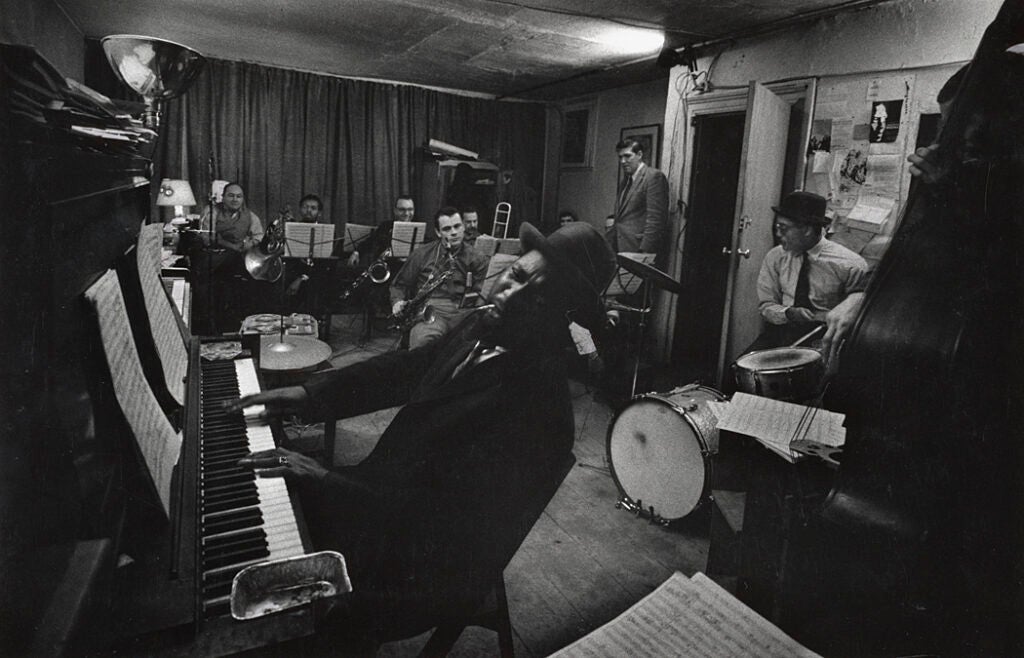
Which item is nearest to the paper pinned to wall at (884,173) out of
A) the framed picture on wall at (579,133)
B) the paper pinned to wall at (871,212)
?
the paper pinned to wall at (871,212)

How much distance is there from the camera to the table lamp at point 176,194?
5.22 feet

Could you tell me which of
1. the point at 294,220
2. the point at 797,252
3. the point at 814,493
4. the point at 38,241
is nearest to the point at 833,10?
the point at 797,252

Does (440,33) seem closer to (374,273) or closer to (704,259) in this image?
(374,273)

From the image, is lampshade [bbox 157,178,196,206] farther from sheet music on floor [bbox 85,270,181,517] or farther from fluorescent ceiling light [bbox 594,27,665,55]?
fluorescent ceiling light [bbox 594,27,665,55]

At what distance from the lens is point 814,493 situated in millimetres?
1591

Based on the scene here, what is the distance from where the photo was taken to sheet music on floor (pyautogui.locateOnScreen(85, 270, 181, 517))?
3.11 feet

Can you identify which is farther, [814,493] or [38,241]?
[814,493]

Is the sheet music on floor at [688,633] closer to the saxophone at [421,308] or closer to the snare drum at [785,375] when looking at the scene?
the snare drum at [785,375]

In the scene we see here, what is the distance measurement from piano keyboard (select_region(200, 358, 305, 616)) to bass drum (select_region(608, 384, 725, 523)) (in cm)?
162

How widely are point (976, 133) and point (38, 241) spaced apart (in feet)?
5.79

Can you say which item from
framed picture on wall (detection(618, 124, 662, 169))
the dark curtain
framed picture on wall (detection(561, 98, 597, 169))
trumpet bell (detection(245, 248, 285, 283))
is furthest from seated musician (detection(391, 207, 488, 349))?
framed picture on wall (detection(618, 124, 662, 169))

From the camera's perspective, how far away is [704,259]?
2.54m

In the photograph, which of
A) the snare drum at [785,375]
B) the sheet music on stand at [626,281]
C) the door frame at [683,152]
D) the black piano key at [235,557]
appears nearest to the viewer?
the black piano key at [235,557]

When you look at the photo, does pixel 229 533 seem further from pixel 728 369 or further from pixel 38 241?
pixel 728 369
